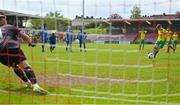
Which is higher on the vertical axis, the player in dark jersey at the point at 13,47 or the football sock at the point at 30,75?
the player in dark jersey at the point at 13,47

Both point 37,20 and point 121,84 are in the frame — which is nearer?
point 37,20

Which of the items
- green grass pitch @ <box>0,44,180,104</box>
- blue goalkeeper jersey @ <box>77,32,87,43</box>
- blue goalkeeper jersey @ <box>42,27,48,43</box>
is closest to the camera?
green grass pitch @ <box>0,44,180,104</box>

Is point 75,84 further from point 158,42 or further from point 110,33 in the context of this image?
point 158,42

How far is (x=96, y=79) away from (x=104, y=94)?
2.19m

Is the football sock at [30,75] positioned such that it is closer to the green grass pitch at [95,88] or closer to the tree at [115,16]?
the green grass pitch at [95,88]

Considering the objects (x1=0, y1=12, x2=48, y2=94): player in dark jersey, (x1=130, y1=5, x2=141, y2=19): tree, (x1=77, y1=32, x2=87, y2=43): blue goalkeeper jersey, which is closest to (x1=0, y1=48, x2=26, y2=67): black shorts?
(x1=0, y1=12, x2=48, y2=94): player in dark jersey

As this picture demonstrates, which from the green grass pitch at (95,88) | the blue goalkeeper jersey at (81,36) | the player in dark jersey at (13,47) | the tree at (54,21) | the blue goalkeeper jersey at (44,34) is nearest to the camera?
the green grass pitch at (95,88)

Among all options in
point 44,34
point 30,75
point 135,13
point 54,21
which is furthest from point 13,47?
point 135,13

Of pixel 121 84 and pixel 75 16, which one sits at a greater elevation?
pixel 75 16

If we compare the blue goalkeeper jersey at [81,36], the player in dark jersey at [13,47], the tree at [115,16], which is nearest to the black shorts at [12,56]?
the player in dark jersey at [13,47]

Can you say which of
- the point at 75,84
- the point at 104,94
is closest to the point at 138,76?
the point at 75,84

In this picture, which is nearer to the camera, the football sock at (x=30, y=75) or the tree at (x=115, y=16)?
the tree at (x=115, y=16)

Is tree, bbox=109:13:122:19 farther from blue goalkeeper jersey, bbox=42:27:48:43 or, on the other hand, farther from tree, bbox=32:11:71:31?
blue goalkeeper jersey, bbox=42:27:48:43

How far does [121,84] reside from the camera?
10.8 m
